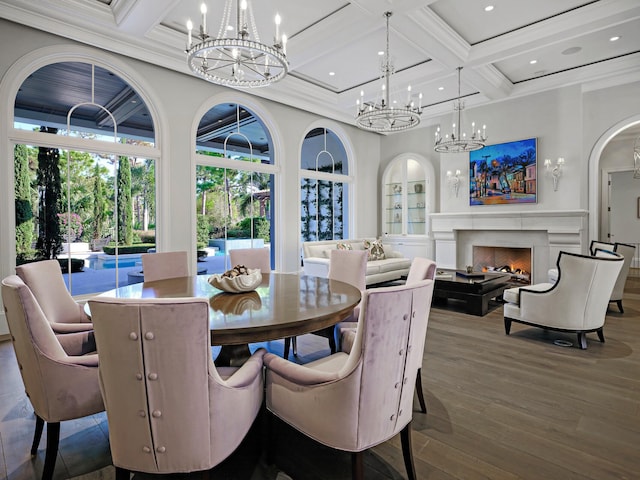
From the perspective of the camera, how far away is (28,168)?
3789 mm

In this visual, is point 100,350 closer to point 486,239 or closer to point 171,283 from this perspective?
point 171,283

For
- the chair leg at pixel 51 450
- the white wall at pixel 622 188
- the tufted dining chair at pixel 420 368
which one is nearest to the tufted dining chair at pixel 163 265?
the chair leg at pixel 51 450

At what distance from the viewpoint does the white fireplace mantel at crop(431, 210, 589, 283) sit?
18.3ft

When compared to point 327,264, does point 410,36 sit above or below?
above

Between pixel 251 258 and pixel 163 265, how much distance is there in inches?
32.4

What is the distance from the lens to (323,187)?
281 inches

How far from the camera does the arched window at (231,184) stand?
520cm

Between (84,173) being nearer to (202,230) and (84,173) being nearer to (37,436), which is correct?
(202,230)

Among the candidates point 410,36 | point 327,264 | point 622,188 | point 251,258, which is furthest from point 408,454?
point 622,188

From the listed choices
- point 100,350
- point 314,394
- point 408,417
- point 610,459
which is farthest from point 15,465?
point 610,459

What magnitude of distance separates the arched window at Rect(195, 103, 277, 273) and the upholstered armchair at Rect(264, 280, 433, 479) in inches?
161

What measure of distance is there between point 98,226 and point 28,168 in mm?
893

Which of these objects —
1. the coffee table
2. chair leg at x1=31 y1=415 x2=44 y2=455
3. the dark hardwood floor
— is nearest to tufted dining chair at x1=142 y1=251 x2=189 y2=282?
the dark hardwood floor

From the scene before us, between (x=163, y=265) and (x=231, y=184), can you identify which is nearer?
(x=163, y=265)
